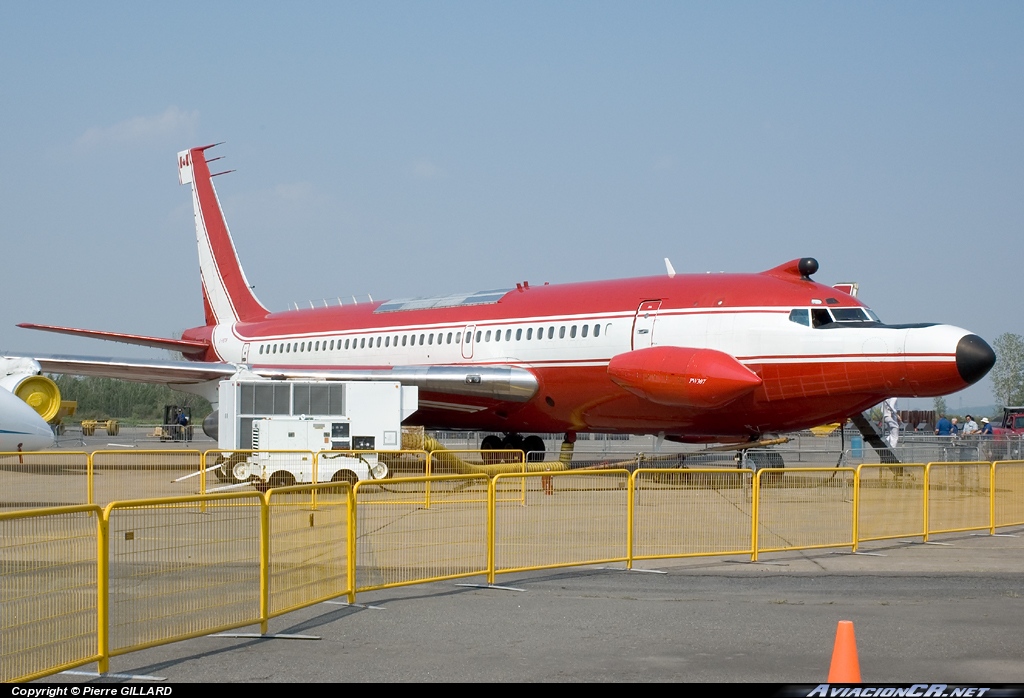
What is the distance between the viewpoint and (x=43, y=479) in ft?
58.9

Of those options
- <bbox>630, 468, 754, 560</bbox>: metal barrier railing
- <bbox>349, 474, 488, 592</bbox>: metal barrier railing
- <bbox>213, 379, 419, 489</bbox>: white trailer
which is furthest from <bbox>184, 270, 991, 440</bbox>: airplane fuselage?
<bbox>349, 474, 488, 592</bbox>: metal barrier railing

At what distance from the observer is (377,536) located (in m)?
10.3

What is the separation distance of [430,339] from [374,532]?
1631 centimetres

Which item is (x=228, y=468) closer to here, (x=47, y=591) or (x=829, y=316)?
(x=829, y=316)

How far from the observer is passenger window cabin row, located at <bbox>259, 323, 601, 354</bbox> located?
23016 mm

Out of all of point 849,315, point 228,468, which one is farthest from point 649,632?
point 849,315

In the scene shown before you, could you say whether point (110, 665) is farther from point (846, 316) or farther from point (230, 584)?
point (846, 316)

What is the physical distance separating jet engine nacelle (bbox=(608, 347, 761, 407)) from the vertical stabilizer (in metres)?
17.2

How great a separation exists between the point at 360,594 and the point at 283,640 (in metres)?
1.98

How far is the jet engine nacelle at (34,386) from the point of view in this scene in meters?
24.8

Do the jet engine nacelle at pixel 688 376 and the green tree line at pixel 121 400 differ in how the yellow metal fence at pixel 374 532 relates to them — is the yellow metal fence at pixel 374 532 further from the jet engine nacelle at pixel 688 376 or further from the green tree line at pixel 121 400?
the green tree line at pixel 121 400

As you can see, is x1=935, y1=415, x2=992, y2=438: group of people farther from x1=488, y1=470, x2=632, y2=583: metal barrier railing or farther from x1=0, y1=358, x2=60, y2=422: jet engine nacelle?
x1=488, y1=470, x2=632, y2=583: metal barrier railing

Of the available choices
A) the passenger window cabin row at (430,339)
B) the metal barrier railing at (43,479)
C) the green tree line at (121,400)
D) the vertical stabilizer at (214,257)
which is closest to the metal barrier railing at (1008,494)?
the passenger window cabin row at (430,339)

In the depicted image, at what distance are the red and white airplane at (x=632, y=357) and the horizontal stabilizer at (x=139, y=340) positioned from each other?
0.10 metres
